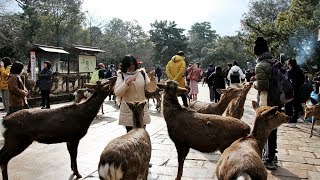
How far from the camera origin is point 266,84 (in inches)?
229

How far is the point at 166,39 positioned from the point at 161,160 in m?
46.6

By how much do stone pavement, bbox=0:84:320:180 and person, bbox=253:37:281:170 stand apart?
0.28 meters

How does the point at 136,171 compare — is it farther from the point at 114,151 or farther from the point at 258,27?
the point at 258,27

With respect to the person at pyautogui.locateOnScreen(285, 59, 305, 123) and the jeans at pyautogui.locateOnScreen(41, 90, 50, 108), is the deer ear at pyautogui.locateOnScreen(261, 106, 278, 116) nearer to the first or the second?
the person at pyautogui.locateOnScreen(285, 59, 305, 123)

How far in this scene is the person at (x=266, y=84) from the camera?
5.83 m

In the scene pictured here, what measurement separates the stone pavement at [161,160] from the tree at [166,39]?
41.7 m

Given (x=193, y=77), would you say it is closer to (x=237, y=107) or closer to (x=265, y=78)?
(x=237, y=107)

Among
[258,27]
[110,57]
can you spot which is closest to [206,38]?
[110,57]

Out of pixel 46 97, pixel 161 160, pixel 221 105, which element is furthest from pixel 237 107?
pixel 46 97

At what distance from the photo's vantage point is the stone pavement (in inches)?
222

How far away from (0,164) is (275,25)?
25.1m

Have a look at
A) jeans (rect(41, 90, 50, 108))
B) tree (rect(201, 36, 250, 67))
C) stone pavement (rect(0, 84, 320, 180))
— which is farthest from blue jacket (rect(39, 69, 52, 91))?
tree (rect(201, 36, 250, 67))

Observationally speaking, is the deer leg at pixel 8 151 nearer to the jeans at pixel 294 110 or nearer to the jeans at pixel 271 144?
the jeans at pixel 271 144

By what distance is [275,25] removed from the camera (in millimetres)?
26562
